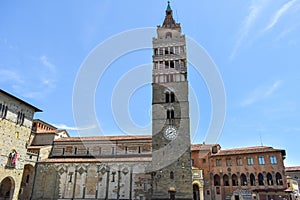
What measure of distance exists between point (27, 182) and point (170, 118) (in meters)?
22.6

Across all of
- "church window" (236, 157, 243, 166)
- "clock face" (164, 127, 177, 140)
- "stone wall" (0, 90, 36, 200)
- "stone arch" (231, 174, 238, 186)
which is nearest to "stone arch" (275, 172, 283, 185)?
"church window" (236, 157, 243, 166)

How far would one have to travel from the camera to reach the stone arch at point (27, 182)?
108 ft

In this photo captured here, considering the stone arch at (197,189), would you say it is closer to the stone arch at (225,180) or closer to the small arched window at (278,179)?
the stone arch at (225,180)

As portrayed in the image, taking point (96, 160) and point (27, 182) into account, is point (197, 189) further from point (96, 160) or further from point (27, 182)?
point (27, 182)

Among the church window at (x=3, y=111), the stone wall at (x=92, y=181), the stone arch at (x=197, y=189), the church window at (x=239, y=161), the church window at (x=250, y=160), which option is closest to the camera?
the church window at (x=3, y=111)

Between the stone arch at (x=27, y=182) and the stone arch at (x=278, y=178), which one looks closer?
the stone arch at (x=27, y=182)

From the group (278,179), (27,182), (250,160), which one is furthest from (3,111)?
(278,179)

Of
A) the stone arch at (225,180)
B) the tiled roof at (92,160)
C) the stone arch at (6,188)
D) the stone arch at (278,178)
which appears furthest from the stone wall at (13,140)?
the stone arch at (278,178)

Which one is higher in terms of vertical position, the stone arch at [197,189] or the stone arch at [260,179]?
the stone arch at [260,179]

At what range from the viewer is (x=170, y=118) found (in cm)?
2994

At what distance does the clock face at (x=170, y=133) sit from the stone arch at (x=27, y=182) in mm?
20314

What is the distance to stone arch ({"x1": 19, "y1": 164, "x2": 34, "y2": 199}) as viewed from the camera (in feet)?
108

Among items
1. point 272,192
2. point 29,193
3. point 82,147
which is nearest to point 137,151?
point 82,147

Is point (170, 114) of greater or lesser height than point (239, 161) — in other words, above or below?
above
